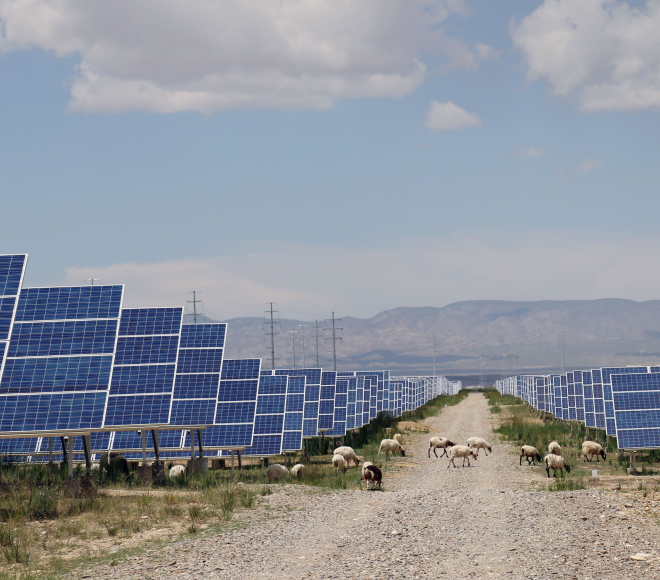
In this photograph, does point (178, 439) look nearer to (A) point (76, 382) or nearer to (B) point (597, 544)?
(A) point (76, 382)

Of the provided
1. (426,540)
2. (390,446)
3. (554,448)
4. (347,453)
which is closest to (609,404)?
(554,448)

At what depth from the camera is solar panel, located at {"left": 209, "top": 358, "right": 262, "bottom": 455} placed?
2806 cm

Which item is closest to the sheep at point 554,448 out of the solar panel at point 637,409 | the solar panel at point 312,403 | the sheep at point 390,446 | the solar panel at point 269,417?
the solar panel at point 637,409

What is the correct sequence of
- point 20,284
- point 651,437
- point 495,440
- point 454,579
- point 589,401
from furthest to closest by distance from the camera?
point 495,440, point 589,401, point 651,437, point 20,284, point 454,579

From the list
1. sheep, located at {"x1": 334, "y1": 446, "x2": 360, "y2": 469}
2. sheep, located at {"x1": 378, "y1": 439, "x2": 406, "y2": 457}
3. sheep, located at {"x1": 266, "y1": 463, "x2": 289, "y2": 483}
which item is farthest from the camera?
sheep, located at {"x1": 378, "y1": 439, "x2": 406, "y2": 457}

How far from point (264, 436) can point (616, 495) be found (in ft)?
44.6

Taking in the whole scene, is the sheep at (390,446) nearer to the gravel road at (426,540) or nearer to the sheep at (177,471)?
the sheep at (177,471)

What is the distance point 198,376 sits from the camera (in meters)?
29.2

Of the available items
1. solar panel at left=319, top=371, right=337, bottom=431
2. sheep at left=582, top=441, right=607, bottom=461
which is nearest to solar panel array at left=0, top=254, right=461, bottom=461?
solar panel at left=319, top=371, right=337, bottom=431

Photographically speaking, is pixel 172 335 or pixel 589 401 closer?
pixel 172 335

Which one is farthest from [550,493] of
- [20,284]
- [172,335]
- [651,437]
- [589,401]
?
[589,401]

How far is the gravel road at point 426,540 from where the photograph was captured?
13.6m

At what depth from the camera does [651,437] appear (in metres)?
28.6

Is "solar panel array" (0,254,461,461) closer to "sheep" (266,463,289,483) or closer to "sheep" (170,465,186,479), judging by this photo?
"sheep" (170,465,186,479)
